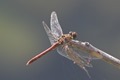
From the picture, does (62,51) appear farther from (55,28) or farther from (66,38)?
(55,28)

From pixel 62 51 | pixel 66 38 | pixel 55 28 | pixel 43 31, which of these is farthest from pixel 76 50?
pixel 43 31

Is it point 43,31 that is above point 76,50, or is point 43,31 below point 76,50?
below

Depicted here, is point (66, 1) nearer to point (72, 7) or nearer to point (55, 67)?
point (72, 7)

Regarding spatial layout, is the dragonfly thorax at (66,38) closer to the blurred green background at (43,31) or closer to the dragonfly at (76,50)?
the dragonfly at (76,50)

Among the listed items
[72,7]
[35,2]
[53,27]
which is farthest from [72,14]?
[53,27]

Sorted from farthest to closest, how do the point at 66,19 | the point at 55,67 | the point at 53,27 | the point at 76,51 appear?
the point at 66,19 < the point at 55,67 < the point at 53,27 < the point at 76,51

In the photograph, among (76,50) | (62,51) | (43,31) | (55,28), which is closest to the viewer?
(76,50)

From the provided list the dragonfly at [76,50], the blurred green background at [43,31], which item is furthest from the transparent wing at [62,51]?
the blurred green background at [43,31]

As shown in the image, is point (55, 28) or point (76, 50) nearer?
point (76, 50)
